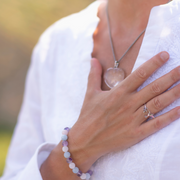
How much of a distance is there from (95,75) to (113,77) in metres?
0.07

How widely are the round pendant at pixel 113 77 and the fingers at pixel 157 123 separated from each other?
0.22 meters

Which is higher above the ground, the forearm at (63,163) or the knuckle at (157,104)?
the knuckle at (157,104)

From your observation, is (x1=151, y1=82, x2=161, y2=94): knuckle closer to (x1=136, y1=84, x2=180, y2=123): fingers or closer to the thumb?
(x1=136, y1=84, x2=180, y2=123): fingers

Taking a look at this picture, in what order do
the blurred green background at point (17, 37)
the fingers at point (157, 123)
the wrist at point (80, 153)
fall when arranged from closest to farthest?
the fingers at point (157, 123) < the wrist at point (80, 153) < the blurred green background at point (17, 37)

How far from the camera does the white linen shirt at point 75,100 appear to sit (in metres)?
0.64

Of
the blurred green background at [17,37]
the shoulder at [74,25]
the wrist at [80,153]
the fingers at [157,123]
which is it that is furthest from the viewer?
the blurred green background at [17,37]

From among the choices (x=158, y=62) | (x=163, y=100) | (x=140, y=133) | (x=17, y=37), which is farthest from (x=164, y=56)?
(x=17, y=37)

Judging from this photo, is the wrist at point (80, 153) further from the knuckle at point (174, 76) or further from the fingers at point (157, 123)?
the knuckle at point (174, 76)

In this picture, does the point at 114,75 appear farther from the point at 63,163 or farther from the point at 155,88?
the point at 63,163

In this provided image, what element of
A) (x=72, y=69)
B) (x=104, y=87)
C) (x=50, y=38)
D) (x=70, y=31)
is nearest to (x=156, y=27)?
(x=104, y=87)

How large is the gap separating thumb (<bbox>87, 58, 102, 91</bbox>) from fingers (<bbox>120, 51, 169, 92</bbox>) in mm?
159

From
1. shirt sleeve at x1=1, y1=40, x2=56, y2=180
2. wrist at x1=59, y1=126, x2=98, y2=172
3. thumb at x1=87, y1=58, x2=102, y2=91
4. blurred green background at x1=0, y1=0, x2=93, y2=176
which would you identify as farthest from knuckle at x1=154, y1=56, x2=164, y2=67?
blurred green background at x1=0, y1=0, x2=93, y2=176

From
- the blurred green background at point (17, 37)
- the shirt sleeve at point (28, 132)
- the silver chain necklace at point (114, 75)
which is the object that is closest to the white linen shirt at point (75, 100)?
the shirt sleeve at point (28, 132)

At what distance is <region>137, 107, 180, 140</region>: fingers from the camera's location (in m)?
0.63
